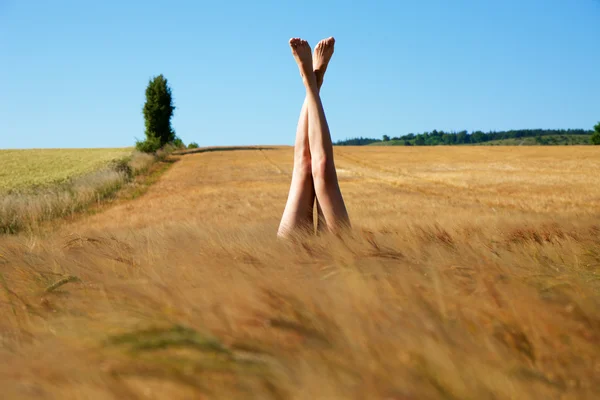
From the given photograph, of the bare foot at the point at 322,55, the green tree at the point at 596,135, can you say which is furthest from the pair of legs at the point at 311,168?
the green tree at the point at 596,135

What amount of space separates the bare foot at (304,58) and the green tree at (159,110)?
53.3m

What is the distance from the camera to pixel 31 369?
0.63m

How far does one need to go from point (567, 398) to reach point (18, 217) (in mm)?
10410

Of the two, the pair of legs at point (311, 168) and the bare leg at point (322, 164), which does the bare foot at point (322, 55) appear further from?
the bare leg at point (322, 164)

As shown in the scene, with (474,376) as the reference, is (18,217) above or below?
below

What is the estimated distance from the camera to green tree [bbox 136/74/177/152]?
182 feet

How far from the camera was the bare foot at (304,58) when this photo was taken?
117 inches

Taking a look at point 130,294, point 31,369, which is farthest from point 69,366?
point 130,294

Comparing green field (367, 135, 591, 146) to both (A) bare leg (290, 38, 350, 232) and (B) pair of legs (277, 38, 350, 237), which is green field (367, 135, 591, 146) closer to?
(B) pair of legs (277, 38, 350, 237)

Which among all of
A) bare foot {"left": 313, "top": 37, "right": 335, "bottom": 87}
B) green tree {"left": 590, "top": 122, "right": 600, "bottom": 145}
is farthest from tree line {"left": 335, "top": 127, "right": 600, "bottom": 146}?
bare foot {"left": 313, "top": 37, "right": 335, "bottom": 87}

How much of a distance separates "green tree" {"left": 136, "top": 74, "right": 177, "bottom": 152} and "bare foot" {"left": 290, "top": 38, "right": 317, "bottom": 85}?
53.3 m

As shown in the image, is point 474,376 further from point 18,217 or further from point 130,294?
point 18,217

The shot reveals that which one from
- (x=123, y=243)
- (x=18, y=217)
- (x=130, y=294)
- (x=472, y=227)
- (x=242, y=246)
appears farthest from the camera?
(x=18, y=217)

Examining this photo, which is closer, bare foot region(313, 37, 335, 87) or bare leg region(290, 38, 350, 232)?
bare leg region(290, 38, 350, 232)
